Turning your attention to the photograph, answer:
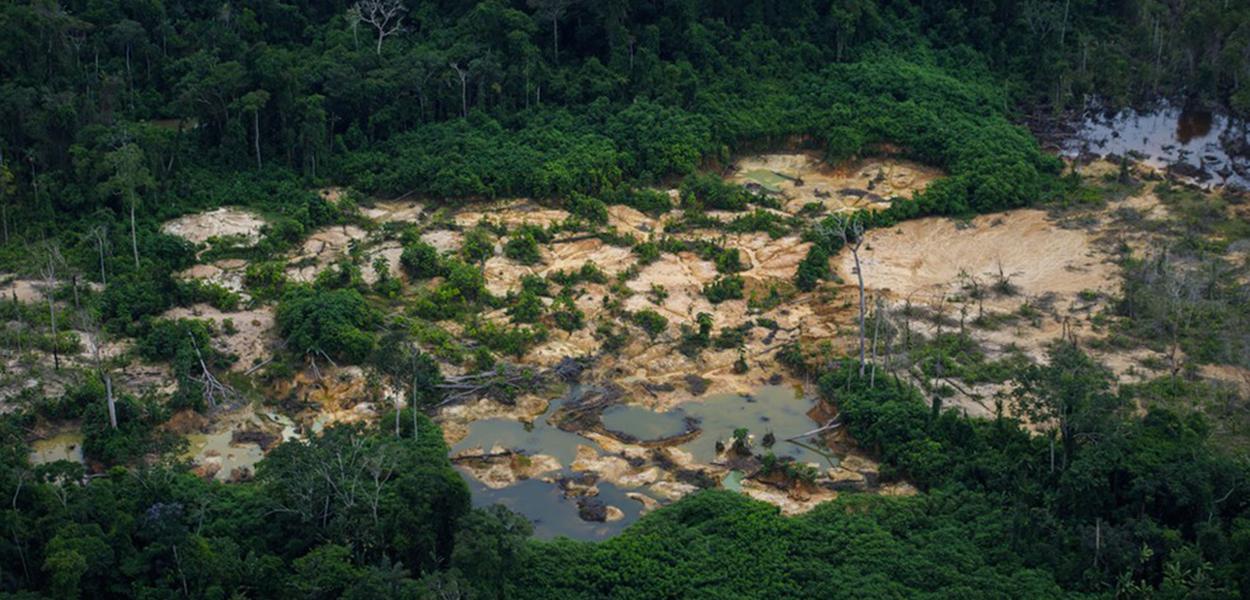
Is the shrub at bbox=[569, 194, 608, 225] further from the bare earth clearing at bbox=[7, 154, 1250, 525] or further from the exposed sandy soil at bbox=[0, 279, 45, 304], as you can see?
the exposed sandy soil at bbox=[0, 279, 45, 304]

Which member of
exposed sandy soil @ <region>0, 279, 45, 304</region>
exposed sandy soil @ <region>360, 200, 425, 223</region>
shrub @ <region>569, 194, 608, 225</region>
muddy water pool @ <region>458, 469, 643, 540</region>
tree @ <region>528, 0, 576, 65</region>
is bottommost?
muddy water pool @ <region>458, 469, 643, 540</region>

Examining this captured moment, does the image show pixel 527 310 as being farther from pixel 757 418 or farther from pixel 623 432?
pixel 757 418

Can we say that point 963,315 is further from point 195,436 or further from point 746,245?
point 195,436

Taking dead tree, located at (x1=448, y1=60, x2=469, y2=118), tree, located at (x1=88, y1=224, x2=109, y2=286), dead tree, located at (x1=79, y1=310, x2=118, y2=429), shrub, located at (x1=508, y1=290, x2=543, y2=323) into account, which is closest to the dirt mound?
tree, located at (x1=88, y1=224, x2=109, y2=286)

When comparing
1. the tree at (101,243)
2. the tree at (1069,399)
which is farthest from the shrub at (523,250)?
the tree at (1069,399)

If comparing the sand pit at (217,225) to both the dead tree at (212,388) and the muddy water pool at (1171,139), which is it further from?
the muddy water pool at (1171,139)

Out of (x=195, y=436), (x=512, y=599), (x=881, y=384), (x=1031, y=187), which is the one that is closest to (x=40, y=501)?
(x=195, y=436)

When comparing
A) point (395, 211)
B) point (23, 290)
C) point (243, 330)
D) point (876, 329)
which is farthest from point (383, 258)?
point (876, 329)
